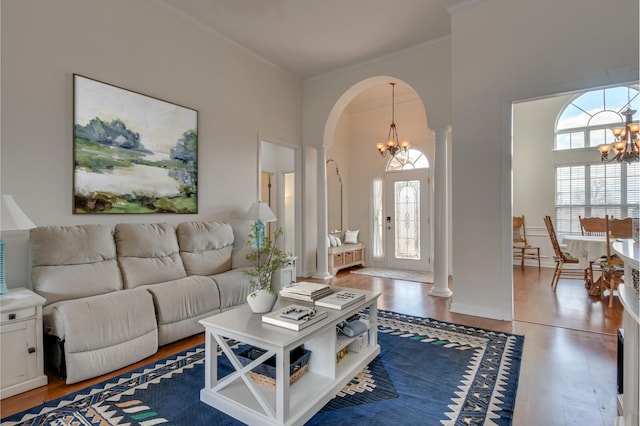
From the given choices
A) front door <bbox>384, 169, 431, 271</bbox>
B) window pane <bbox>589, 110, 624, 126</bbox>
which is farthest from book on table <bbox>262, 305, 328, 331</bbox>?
window pane <bbox>589, 110, 624, 126</bbox>

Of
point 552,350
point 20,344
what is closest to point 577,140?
point 552,350

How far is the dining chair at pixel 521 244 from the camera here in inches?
251

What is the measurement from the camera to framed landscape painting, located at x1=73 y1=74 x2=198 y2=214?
9.73 feet

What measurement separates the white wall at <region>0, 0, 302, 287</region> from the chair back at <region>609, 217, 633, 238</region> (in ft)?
15.5

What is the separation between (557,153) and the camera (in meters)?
6.37

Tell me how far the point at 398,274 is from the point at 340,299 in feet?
12.6

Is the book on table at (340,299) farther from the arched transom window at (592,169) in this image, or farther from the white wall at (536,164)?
the arched transom window at (592,169)

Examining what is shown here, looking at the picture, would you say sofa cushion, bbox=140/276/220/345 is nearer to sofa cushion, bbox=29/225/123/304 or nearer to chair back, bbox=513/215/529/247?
sofa cushion, bbox=29/225/123/304

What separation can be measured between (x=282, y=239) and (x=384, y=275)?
7.80 feet

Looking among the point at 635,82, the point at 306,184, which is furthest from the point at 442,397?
the point at 306,184

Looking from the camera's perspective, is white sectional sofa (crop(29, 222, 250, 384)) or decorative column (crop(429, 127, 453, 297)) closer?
white sectional sofa (crop(29, 222, 250, 384))

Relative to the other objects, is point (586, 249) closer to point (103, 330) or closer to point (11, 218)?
point (103, 330)

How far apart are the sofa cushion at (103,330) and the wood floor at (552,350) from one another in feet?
0.33

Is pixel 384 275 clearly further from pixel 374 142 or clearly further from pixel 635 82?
pixel 635 82
